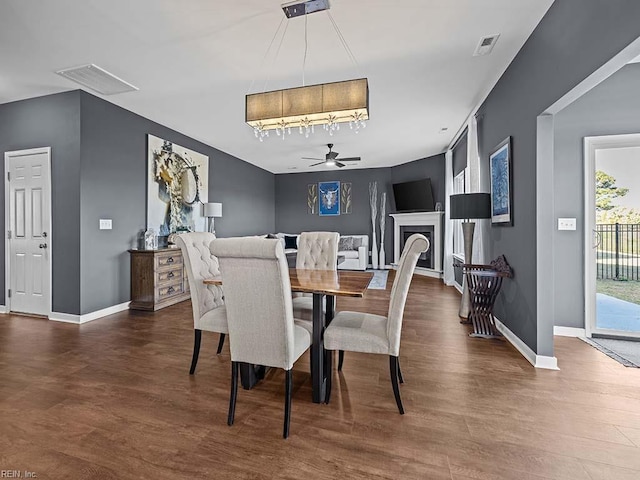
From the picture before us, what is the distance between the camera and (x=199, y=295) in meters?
2.42

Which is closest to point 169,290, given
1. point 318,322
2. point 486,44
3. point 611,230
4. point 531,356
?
point 318,322

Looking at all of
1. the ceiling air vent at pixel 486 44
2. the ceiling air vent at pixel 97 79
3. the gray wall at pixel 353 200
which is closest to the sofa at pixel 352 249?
the gray wall at pixel 353 200

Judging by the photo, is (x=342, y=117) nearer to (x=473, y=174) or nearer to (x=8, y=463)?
(x=473, y=174)

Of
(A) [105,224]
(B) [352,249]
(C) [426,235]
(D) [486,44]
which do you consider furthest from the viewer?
(B) [352,249]

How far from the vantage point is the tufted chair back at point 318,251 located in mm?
3400

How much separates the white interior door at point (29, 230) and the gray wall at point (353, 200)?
6.13 m

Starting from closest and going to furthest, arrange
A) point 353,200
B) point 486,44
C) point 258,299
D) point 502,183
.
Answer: point 258,299, point 486,44, point 502,183, point 353,200

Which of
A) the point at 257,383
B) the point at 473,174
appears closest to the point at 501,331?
the point at 473,174

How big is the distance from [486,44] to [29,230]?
5764 millimetres

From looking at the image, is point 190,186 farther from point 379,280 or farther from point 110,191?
point 379,280

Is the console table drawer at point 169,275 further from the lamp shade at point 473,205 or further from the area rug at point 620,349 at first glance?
the area rug at point 620,349

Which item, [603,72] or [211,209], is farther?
[211,209]

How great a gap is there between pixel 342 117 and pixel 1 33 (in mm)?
2994

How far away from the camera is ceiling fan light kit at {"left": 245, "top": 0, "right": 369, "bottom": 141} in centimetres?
238
